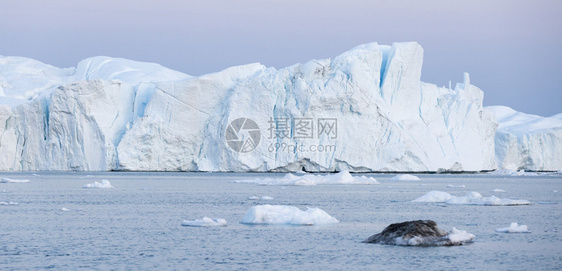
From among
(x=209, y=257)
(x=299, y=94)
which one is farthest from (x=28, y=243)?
(x=299, y=94)

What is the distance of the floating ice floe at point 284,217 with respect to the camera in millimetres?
14006

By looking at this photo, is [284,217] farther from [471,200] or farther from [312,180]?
[312,180]

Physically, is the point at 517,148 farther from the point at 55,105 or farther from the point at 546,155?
the point at 55,105

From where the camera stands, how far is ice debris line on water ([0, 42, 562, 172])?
3528 centimetres

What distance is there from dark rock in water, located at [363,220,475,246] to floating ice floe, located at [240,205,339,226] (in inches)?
109

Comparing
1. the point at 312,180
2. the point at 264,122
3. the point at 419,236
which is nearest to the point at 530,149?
the point at 264,122

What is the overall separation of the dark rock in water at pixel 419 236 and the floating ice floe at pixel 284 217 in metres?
2.78

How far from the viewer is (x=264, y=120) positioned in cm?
3578

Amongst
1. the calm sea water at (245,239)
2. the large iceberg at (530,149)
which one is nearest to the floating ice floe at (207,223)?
the calm sea water at (245,239)

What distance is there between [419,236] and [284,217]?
142 inches

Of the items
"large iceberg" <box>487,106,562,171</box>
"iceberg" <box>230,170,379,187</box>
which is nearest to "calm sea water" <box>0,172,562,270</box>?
"iceberg" <box>230,170,379,187</box>

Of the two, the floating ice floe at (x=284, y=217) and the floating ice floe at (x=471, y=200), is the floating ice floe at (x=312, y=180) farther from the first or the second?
the floating ice floe at (x=284, y=217)

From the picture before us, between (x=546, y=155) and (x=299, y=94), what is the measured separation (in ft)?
65.1

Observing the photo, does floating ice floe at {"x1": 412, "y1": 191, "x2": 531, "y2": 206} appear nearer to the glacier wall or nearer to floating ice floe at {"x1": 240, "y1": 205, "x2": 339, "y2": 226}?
floating ice floe at {"x1": 240, "y1": 205, "x2": 339, "y2": 226}
